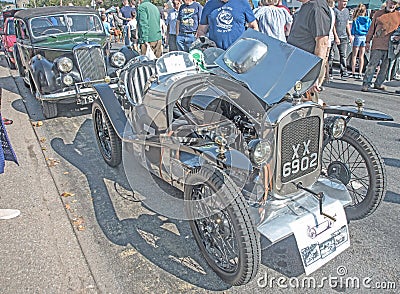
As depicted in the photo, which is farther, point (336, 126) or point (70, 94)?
point (70, 94)

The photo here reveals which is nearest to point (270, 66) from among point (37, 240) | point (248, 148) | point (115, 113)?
point (248, 148)

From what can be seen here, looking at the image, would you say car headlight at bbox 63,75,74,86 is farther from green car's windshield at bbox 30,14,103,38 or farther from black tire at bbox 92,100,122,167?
black tire at bbox 92,100,122,167

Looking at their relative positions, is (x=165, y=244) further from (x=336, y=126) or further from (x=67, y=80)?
(x=67, y=80)

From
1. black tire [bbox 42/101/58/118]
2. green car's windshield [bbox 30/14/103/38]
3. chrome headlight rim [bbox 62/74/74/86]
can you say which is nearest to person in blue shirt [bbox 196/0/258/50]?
chrome headlight rim [bbox 62/74/74/86]

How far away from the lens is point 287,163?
2.45 m

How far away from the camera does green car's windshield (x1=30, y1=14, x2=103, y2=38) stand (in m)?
7.01

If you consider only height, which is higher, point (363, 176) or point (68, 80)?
point (68, 80)

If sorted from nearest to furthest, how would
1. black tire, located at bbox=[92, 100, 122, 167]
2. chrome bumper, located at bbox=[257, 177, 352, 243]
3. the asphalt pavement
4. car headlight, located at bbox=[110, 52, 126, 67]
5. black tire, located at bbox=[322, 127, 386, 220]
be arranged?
chrome bumper, located at bbox=[257, 177, 352, 243] < the asphalt pavement < black tire, located at bbox=[322, 127, 386, 220] < black tire, located at bbox=[92, 100, 122, 167] < car headlight, located at bbox=[110, 52, 126, 67]

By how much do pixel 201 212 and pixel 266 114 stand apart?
82 centimetres

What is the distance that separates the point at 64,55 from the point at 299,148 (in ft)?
17.1

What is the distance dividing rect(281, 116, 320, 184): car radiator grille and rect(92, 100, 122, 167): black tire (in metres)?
2.13

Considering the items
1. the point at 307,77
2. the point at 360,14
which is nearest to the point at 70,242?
the point at 307,77

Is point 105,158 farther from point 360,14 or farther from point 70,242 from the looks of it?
point 360,14

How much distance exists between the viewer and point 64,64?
231 inches
